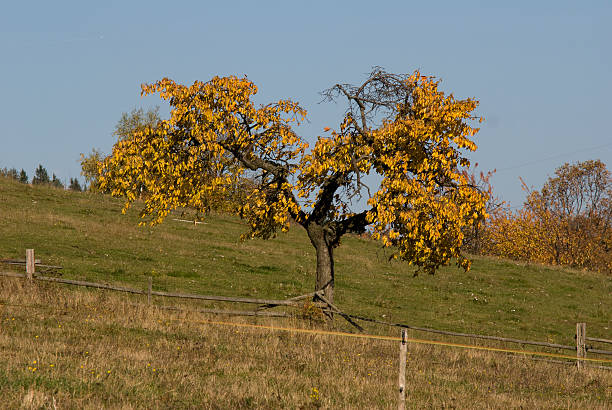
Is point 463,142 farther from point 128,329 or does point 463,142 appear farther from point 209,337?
point 128,329

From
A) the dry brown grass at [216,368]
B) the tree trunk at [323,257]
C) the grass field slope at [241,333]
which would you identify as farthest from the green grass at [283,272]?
the dry brown grass at [216,368]

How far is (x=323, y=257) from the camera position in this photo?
23.7 metres

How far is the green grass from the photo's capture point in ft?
110

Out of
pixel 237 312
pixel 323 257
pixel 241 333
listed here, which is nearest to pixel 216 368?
pixel 241 333

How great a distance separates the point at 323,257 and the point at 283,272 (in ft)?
55.1

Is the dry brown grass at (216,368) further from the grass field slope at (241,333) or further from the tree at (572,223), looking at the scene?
the tree at (572,223)

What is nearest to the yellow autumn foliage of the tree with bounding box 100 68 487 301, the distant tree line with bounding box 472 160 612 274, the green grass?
the tree with bounding box 100 68 487 301

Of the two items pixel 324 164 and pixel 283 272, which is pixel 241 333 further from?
pixel 283 272

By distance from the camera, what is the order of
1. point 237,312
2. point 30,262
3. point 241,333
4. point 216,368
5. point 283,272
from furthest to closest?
point 283,272 → point 30,262 → point 237,312 → point 241,333 → point 216,368

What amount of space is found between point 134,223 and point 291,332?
31.6 m

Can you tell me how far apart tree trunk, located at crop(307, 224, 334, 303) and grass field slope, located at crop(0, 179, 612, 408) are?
137 cm

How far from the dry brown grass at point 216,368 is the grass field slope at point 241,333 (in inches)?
1.9

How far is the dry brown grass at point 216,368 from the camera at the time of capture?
38.8 ft

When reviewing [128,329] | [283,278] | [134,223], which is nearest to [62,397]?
[128,329]
